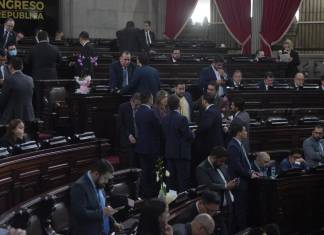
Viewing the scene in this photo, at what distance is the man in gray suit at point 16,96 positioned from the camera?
9.38 m

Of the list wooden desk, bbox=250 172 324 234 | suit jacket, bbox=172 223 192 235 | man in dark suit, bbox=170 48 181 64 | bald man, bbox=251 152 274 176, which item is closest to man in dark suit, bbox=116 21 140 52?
man in dark suit, bbox=170 48 181 64

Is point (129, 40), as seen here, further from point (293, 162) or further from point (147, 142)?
point (293, 162)

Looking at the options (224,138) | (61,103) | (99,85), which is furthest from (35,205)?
(99,85)

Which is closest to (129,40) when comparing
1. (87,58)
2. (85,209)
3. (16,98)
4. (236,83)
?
(87,58)

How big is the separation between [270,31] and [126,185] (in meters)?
11.2

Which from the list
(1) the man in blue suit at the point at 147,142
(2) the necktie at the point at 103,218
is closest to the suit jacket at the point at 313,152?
(1) the man in blue suit at the point at 147,142

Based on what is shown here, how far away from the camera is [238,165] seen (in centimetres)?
855

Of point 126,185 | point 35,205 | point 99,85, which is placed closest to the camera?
point 35,205

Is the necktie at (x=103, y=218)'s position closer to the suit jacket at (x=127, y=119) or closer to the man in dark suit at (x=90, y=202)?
the man in dark suit at (x=90, y=202)

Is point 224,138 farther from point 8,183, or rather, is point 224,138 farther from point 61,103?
point 8,183

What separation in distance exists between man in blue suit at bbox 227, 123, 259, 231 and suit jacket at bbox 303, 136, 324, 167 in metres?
1.74

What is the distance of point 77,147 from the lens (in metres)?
8.62

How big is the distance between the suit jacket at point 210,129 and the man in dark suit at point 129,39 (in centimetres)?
512

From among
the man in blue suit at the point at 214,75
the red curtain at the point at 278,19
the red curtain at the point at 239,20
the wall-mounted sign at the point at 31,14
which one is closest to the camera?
the man in blue suit at the point at 214,75
